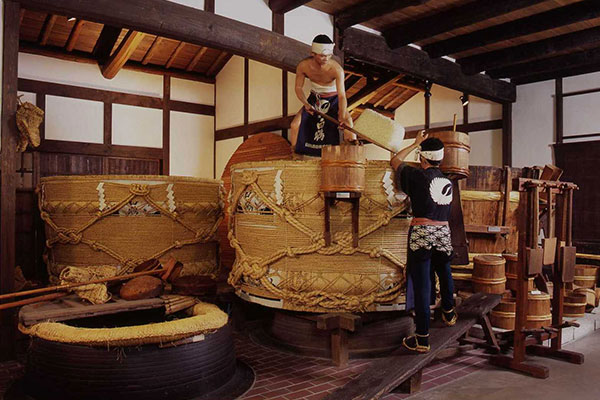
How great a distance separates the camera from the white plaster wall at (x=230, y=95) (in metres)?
8.59

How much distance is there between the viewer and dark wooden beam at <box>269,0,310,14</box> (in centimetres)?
528

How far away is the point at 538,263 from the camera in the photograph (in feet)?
13.4

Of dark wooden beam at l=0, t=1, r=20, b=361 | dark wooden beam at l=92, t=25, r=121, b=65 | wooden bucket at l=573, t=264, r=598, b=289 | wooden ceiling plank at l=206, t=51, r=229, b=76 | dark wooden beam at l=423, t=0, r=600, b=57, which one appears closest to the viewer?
dark wooden beam at l=0, t=1, r=20, b=361

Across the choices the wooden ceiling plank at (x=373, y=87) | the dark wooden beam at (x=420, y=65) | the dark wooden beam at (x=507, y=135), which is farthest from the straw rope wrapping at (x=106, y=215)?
the dark wooden beam at (x=507, y=135)

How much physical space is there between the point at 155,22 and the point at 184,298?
2.46m

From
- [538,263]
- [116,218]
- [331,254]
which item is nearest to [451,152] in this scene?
[538,263]

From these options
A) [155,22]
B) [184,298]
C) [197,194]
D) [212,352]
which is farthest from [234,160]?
[212,352]

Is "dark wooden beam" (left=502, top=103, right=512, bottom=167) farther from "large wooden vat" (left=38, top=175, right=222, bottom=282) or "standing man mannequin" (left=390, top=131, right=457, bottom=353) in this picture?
"large wooden vat" (left=38, top=175, right=222, bottom=282)

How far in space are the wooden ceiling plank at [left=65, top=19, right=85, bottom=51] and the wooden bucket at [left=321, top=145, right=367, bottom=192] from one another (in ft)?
16.8

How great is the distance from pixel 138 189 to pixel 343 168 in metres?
2.14

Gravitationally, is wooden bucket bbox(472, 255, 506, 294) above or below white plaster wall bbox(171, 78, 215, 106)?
below

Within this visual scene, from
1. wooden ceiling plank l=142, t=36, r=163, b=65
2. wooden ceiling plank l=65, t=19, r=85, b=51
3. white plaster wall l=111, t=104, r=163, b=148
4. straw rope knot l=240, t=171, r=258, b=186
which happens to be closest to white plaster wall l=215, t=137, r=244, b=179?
white plaster wall l=111, t=104, r=163, b=148

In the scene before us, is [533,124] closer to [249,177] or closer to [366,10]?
[366,10]

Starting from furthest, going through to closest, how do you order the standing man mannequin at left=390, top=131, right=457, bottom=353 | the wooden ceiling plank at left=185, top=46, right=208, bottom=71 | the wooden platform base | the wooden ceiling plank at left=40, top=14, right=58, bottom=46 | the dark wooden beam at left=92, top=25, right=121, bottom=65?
the wooden ceiling plank at left=185, top=46, right=208, bottom=71
the dark wooden beam at left=92, top=25, right=121, bottom=65
the wooden ceiling plank at left=40, top=14, right=58, bottom=46
the standing man mannequin at left=390, top=131, right=457, bottom=353
the wooden platform base
